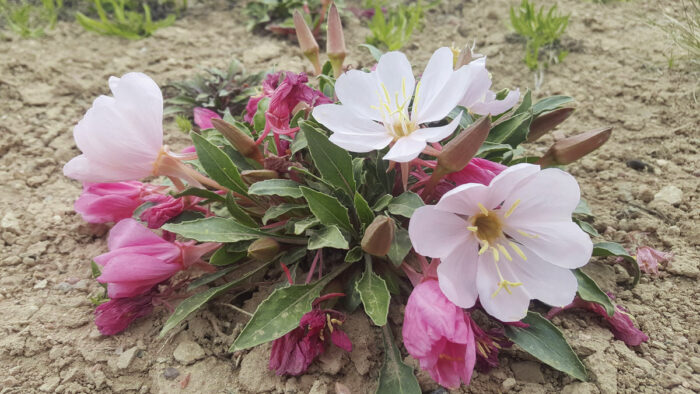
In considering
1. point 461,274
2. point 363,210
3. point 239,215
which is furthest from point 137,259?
point 461,274

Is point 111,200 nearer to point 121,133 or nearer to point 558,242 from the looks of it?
point 121,133

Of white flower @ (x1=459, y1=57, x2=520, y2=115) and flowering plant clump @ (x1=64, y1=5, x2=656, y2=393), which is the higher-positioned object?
white flower @ (x1=459, y1=57, x2=520, y2=115)

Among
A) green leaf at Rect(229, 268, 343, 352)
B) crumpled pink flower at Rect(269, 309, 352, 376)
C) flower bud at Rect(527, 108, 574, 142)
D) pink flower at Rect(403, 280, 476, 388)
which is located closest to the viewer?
pink flower at Rect(403, 280, 476, 388)

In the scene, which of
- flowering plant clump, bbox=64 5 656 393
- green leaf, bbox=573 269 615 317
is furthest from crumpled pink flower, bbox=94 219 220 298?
green leaf, bbox=573 269 615 317

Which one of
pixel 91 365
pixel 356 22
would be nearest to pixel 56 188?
pixel 91 365

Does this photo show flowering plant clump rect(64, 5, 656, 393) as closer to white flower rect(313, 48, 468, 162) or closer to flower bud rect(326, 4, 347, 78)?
white flower rect(313, 48, 468, 162)
